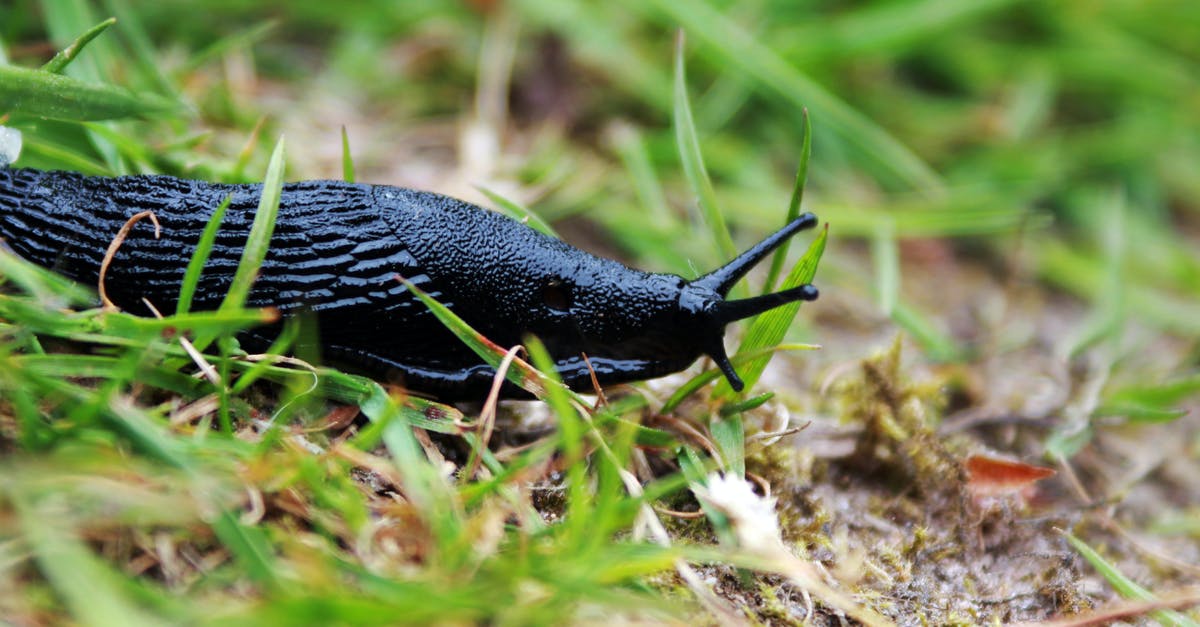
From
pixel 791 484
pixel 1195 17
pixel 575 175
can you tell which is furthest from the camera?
pixel 1195 17

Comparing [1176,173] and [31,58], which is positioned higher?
[31,58]

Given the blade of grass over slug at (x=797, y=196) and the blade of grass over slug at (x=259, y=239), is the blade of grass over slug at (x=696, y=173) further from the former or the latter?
the blade of grass over slug at (x=259, y=239)

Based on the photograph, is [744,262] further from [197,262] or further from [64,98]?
[64,98]

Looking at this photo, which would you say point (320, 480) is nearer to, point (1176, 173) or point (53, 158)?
point (53, 158)

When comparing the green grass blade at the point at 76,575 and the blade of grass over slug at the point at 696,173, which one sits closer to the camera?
the green grass blade at the point at 76,575

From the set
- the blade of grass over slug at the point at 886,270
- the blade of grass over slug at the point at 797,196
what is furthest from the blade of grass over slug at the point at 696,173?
the blade of grass over slug at the point at 886,270

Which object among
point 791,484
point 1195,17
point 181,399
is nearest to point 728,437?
point 791,484

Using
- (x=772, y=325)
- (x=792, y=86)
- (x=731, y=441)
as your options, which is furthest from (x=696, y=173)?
(x=792, y=86)
